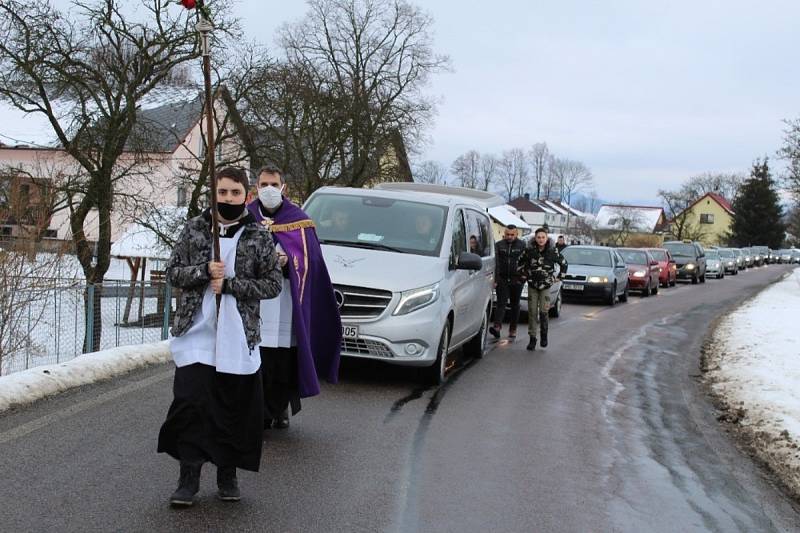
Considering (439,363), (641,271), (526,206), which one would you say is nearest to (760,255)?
(526,206)

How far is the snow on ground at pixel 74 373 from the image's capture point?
686 centimetres

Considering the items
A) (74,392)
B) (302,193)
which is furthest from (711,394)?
(302,193)

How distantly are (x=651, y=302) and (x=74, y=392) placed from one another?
21.9 metres

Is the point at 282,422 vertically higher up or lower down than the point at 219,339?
lower down

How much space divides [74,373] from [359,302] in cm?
263

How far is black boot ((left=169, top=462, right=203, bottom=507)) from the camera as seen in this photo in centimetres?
464

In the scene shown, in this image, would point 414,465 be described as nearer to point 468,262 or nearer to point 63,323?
Answer: point 468,262

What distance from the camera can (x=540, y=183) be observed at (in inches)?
5507

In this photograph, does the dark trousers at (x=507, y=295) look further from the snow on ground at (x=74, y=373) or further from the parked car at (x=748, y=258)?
the parked car at (x=748, y=258)

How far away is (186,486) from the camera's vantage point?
183 inches

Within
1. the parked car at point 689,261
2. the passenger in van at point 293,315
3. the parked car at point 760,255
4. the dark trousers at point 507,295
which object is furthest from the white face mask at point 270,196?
A: the parked car at point 760,255

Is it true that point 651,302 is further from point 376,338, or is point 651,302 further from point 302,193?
point 376,338

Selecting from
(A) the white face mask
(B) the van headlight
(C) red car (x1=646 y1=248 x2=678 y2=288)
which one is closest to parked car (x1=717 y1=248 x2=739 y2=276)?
(C) red car (x1=646 y1=248 x2=678 y2=288)

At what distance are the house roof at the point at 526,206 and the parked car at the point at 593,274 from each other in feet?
358
